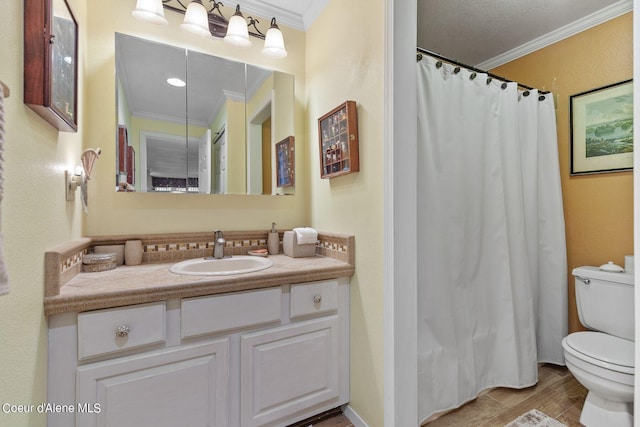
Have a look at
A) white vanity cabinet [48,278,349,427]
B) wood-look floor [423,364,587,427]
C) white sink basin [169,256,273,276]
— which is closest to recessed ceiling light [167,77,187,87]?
white sink basin [169,256,273,276]

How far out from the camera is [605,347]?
1.50 metres

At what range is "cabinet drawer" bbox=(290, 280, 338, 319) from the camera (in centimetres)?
137

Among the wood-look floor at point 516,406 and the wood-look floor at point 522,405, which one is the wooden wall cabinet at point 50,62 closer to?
the wood-look floor at point 516,406

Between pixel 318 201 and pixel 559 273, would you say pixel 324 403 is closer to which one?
pixel 318 201

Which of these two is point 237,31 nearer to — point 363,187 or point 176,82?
point 176,82

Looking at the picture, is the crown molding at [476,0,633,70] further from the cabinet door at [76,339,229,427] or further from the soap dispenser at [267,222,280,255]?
the cabinet door at [76,339,229,427]

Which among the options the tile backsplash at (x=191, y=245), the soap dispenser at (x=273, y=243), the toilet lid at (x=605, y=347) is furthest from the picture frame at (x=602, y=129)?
the soap dispenser at (x=273, y=243)

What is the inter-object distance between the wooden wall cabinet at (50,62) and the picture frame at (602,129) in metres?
2.86

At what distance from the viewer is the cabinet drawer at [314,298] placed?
1371 mm

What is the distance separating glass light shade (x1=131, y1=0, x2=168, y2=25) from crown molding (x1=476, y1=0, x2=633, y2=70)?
249cm

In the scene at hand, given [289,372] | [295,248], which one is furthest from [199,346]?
[295,248]

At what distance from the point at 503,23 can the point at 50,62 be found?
2.52 meters

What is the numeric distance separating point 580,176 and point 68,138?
3.00 metres

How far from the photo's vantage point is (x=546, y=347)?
Answer: 202cm
